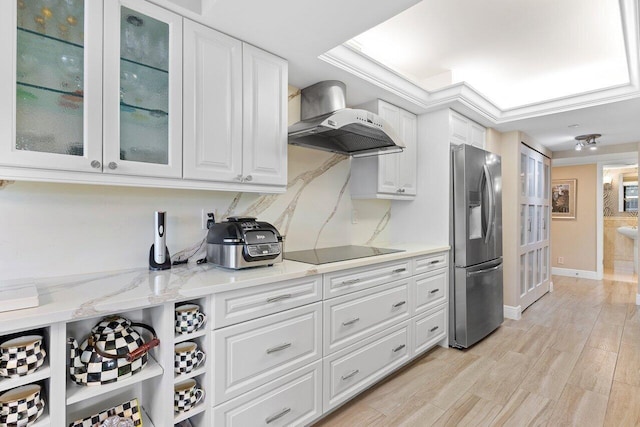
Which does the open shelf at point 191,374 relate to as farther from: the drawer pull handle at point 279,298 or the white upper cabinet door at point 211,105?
the white upper cabinet door at point 211,105

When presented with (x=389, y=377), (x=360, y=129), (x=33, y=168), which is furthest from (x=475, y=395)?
(x=33, y=168)

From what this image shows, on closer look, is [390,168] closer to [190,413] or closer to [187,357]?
[187,357]

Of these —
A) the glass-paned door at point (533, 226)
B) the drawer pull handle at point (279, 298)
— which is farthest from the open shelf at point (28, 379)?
the glass-paned door at point (533, 226)

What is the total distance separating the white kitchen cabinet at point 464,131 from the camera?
3.03 metres

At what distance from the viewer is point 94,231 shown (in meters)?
1.57

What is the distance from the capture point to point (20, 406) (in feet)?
3.34

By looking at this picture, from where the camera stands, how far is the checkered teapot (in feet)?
3.84

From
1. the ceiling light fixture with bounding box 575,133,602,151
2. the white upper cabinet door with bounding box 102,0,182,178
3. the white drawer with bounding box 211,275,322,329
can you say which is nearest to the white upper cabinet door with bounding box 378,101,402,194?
the white drawer with bounding box 211,275,322,329

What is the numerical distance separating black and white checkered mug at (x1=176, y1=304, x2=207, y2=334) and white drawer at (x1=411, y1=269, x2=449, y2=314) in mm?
1689

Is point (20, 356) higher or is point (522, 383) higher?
point (20, 356)

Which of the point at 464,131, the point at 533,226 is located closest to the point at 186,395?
the point at 464,131

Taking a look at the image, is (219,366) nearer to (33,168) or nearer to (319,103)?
(33,168)

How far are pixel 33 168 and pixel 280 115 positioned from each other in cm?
122

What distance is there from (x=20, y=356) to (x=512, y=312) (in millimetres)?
4274
